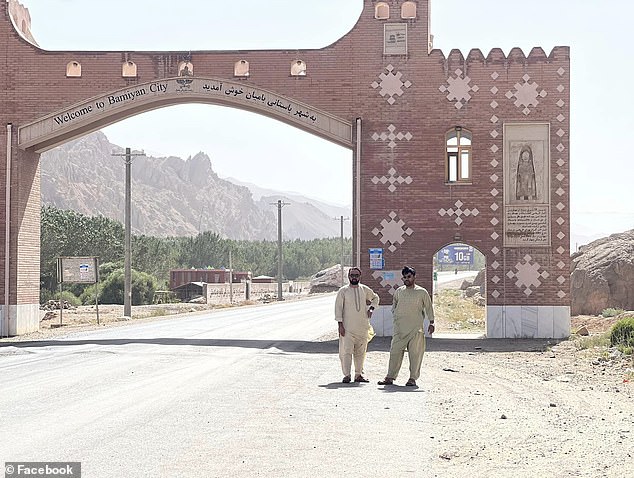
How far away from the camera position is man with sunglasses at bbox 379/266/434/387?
15844mm

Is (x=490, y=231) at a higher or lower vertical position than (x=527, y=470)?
higher

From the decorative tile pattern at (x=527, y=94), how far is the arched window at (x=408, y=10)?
3.70 meters

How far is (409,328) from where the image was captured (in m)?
15.9

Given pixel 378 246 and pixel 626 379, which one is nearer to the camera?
pixel 626 379

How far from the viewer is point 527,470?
28.1ft

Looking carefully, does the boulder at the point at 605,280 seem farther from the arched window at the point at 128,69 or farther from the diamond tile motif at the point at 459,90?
the arched window at the point at 128,69

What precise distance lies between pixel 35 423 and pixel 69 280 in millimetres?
27171

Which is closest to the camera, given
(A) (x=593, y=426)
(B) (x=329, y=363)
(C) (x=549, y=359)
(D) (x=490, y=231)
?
(A) (x=593, y=426)

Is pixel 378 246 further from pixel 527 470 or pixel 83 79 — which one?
pixel 527 470

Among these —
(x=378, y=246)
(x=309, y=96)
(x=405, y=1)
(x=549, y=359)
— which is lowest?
(x=549, y=359)

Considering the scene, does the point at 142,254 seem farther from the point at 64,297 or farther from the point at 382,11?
the point at 382,11

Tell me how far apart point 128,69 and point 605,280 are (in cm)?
1872

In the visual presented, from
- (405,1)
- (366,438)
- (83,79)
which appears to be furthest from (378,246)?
(366,438)

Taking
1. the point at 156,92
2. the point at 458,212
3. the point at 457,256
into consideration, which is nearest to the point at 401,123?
the point at 458,212
